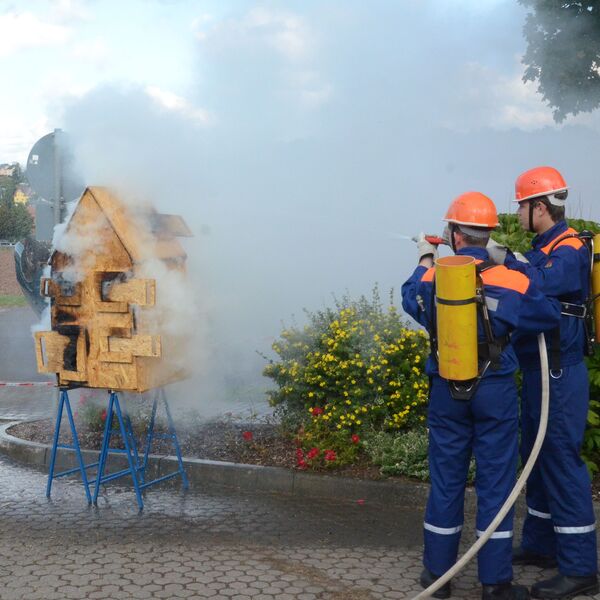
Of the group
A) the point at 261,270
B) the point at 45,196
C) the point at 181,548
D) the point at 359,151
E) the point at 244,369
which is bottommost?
the point at 181,548

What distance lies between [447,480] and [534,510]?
76 centimetres

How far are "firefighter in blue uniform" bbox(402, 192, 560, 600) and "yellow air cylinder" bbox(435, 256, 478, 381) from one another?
12 centimetres

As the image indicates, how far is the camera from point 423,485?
5.57m

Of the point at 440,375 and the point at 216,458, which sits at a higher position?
the point at 440,375

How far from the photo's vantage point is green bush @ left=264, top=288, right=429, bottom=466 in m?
6.14

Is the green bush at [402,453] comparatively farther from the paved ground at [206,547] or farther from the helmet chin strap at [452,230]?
the helmet chin strap at [452,230]

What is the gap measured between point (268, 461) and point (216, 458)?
447 mm

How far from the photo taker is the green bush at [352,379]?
6137mm

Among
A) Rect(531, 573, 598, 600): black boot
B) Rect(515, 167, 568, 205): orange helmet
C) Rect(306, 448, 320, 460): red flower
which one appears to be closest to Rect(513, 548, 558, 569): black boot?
Rect(531, 573, 598, 600): black boot

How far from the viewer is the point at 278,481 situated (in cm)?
595

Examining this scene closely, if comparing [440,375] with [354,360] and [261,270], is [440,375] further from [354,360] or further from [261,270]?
[261,270]

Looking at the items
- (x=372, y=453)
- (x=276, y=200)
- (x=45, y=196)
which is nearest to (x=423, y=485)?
(x=372, y=453)

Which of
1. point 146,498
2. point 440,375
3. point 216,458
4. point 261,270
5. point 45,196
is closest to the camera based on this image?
point 440,375

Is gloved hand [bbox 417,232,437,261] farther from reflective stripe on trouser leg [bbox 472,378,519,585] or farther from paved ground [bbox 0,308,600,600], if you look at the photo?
paved ground [bbox 0,308,600,600]
